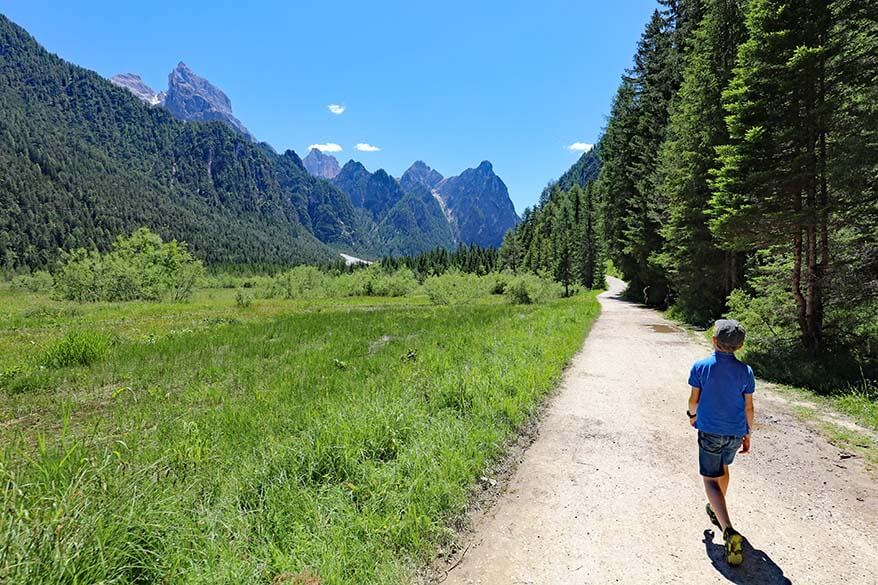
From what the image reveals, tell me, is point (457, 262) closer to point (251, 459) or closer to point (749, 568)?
point (251, 459)

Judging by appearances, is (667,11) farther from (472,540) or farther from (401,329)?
(472,540)

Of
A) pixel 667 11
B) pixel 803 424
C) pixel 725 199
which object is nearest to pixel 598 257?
pixel 667 11

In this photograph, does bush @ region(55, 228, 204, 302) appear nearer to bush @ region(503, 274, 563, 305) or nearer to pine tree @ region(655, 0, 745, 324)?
bush @ region(503, 274, 563, 305)

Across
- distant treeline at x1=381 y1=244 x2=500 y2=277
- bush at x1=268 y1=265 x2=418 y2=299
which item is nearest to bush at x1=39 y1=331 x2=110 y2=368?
bush at x1=268 y1=265 x2=418 y2=299

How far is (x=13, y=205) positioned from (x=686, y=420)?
21617cm

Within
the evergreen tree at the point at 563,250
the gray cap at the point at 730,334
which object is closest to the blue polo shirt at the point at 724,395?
the gray cap at the point at 730,334

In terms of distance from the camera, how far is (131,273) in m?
48.5

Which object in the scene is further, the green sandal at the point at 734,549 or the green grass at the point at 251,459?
the green sandal at the point at 734,549

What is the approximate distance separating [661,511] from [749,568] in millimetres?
910

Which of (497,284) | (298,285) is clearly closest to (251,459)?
(497,284)

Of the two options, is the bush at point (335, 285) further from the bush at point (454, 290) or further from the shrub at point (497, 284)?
the shrub at point (497, 284)

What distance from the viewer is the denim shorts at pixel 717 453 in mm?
3924

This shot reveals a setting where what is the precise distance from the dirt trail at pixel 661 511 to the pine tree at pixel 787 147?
17.3ft

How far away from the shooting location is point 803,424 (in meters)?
6.75
